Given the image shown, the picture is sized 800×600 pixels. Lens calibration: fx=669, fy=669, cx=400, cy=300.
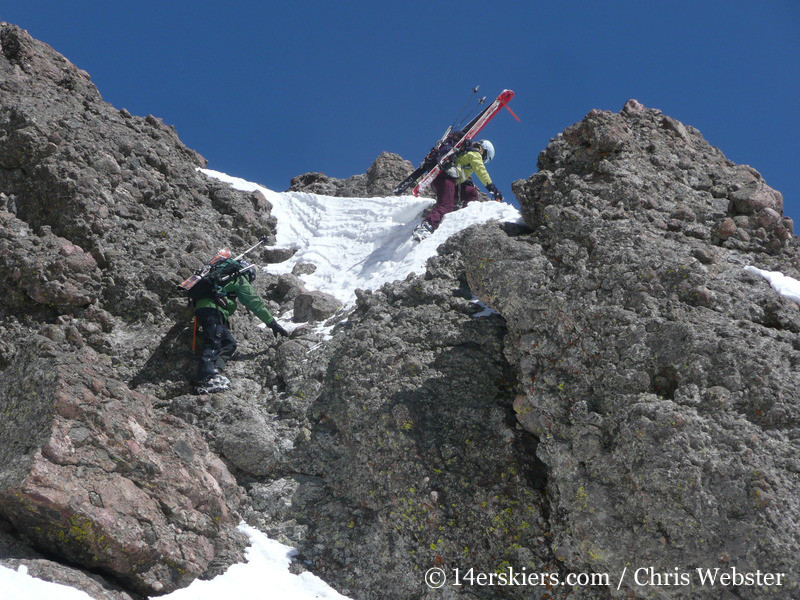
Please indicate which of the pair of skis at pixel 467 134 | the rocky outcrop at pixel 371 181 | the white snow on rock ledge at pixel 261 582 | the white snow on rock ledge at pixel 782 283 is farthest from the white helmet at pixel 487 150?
the white snow on rock ledge at pixel 261 582

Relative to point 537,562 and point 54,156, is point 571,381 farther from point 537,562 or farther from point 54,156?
point 54,156

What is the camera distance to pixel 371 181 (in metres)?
22.0

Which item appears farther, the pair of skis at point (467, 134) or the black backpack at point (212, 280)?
the pair of skis at point (467, 134)

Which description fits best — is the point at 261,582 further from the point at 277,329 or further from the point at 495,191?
the point at 495,191

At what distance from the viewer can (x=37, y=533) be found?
22.7 feet

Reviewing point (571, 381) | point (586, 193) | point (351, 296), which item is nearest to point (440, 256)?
point (351, 296)

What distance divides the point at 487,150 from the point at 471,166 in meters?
1.23

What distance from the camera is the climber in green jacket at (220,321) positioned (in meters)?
10.6

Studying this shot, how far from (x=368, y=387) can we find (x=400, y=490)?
5.90 ft

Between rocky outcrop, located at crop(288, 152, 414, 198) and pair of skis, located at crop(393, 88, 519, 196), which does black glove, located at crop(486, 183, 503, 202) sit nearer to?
pair of skis, located at crop(393, 88, 519, 196)

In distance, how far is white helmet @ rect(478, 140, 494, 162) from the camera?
17.4 metres

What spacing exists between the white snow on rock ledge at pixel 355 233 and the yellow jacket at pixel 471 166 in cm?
109

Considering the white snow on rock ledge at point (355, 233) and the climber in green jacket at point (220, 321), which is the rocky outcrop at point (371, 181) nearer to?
the white snow on rock ledge at point (355, 233)

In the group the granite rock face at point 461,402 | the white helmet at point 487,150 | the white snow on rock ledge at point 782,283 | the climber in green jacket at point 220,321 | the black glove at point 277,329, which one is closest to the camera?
the granite rock face at point 461,402
